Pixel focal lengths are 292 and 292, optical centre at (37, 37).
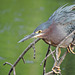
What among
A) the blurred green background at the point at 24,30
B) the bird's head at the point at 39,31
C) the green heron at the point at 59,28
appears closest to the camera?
the bird's head at the point at 39,31

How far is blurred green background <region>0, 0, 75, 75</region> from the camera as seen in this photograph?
16.0ft

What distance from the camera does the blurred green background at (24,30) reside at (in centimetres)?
486

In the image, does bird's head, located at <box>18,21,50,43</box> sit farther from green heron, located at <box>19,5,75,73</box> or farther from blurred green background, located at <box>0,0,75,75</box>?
blurred green background, located at <box>0,0,75,75</box>

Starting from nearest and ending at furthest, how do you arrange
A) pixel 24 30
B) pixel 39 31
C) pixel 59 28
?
pixel 39 31 → pixel 59 28 → pixel 24 30

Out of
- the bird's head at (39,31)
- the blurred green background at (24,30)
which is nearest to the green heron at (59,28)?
the bird's head at (39,31)

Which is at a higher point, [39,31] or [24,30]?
[24,30]

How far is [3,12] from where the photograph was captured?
778cm

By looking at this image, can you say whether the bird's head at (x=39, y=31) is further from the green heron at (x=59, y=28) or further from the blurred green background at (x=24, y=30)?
the blurred green background at (x=24, y=30)

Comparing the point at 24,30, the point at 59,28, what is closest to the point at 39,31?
the point at 59,28

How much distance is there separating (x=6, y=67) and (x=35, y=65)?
1.69 feet

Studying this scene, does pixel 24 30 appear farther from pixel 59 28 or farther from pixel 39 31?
pixel 39 31

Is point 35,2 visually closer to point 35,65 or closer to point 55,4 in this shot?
point 55,4

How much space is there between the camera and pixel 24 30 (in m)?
6.80

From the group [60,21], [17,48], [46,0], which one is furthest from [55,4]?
[60,21]
